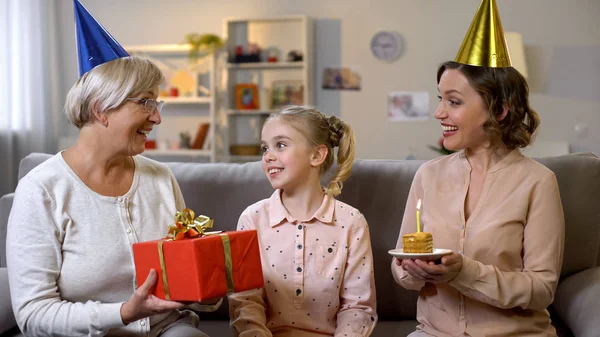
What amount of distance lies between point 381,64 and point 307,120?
4216mm

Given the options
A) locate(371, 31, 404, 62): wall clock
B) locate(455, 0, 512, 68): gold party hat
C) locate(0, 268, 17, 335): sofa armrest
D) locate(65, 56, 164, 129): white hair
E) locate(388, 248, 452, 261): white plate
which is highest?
locate(371, 31, 404, 62): wall clock

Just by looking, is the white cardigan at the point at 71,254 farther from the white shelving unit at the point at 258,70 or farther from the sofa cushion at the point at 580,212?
the white shelving unit at the point at 258,70

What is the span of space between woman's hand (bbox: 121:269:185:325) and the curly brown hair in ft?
3.05

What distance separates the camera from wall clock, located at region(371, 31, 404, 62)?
19.9 ft

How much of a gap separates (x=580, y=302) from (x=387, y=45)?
433 centimetres

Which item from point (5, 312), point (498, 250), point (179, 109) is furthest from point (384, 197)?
point (179, 109)

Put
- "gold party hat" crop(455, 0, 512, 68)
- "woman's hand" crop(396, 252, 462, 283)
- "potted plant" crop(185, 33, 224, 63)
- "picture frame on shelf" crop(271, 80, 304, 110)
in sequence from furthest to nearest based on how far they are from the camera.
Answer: "picture frame on shelf" crop(271, 80, 304, 110) → "potted plant" crop(185, 33, 224, 63) → "gold party hat" crop(455, 0, 512, 68) → "woman's hand" crop(396, 252, 462, 283)

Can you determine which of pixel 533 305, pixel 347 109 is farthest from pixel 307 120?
pixel 347 109

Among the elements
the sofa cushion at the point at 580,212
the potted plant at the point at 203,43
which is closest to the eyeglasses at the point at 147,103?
the sofa cushion at the point at 580,212

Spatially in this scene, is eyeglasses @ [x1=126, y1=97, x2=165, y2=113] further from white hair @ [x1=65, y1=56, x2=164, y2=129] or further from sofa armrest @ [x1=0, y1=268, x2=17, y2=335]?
sofa armrest @ [x1=0, y1=268, x2=17, y2=335]

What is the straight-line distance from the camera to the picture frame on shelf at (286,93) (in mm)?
6168

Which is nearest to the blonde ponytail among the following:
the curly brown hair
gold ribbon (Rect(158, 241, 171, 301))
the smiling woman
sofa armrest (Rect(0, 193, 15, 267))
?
the curly brown hair

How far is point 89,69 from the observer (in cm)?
183

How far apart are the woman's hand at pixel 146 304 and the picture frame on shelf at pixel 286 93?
4.59 meters
